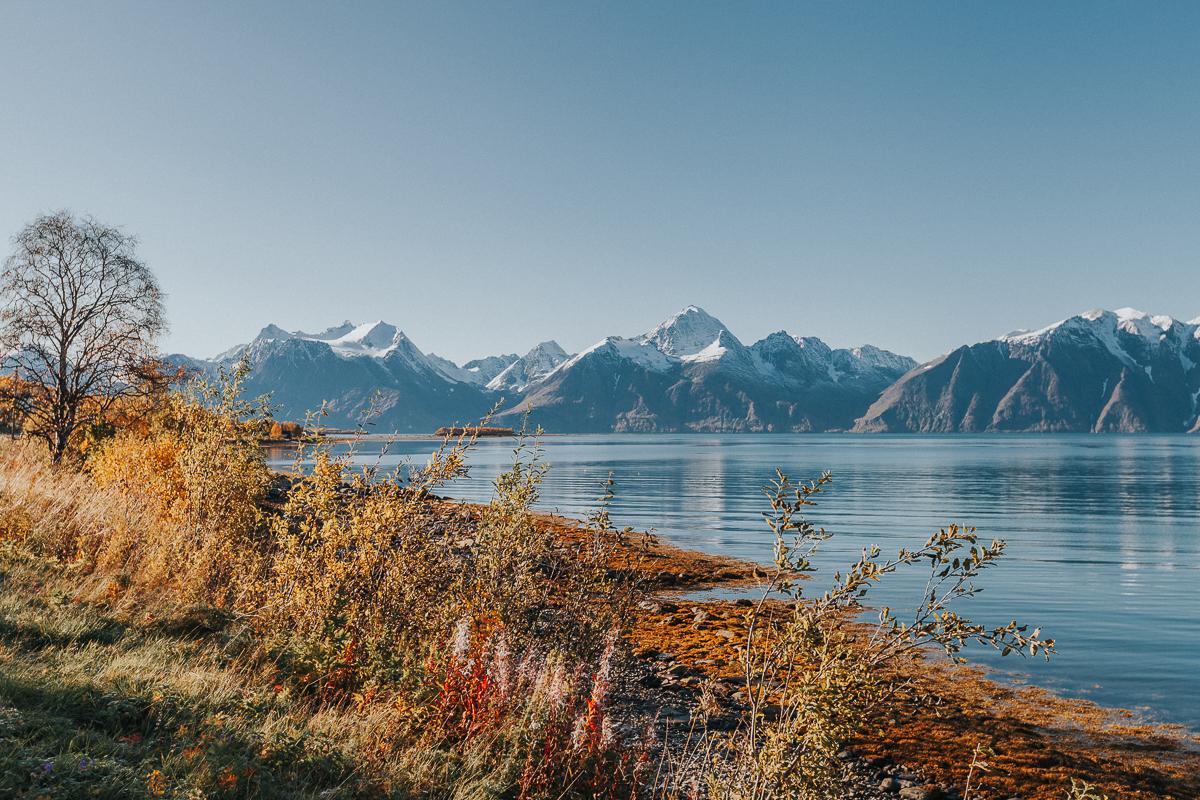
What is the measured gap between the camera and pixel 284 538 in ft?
35.8

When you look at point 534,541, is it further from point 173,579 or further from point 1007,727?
point 1007,727

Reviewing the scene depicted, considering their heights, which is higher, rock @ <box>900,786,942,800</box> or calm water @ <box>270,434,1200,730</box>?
rock @ <box>900,786,942,800</box>

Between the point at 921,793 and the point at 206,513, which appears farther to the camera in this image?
the point at 206,513

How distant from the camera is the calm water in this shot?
767 inches

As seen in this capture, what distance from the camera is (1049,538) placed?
44625mm

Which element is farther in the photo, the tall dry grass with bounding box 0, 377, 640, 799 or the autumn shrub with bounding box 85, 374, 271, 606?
the autumn shrub with bounding box 85, 374, 271, 606

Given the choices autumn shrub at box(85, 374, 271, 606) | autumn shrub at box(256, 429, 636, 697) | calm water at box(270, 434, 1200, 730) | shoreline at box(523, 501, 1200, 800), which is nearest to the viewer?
autumn shrub at box(256, 429, 636, 697)

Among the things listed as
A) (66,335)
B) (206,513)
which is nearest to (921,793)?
(206,513)

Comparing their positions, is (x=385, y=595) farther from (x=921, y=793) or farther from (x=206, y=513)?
(x=921, y=793)

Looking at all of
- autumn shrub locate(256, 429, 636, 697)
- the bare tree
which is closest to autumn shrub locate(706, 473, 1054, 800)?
autumn shrub locate(256, 429, 636, 697)

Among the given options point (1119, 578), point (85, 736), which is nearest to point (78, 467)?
point (85, 736)

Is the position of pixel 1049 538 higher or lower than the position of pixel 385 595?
lower

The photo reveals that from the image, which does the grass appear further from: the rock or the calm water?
the rock

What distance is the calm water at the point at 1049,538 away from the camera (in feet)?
63.9
